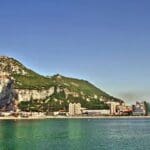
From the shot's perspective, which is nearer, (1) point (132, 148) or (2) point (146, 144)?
(1) point (132, 148)

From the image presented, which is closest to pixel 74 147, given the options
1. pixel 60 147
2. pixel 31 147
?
pixel 60 147

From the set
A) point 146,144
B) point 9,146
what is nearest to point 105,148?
point 146,144

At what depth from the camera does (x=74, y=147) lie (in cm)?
6531

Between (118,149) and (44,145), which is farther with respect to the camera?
(44,145)

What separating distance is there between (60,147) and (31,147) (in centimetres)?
413

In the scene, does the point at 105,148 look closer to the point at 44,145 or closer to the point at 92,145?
the point at 92,145

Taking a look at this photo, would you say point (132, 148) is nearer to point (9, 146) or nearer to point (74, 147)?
point (74, 147)

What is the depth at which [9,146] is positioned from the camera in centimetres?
6719

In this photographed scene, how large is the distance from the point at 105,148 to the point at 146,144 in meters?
8.32

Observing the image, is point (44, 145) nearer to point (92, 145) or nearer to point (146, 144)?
point (92, 145)

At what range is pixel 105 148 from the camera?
64.5 meters

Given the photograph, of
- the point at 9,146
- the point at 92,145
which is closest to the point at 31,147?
the point at 9,146

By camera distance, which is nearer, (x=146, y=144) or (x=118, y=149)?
(x=118, y=149)

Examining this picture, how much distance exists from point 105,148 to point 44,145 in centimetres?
994
